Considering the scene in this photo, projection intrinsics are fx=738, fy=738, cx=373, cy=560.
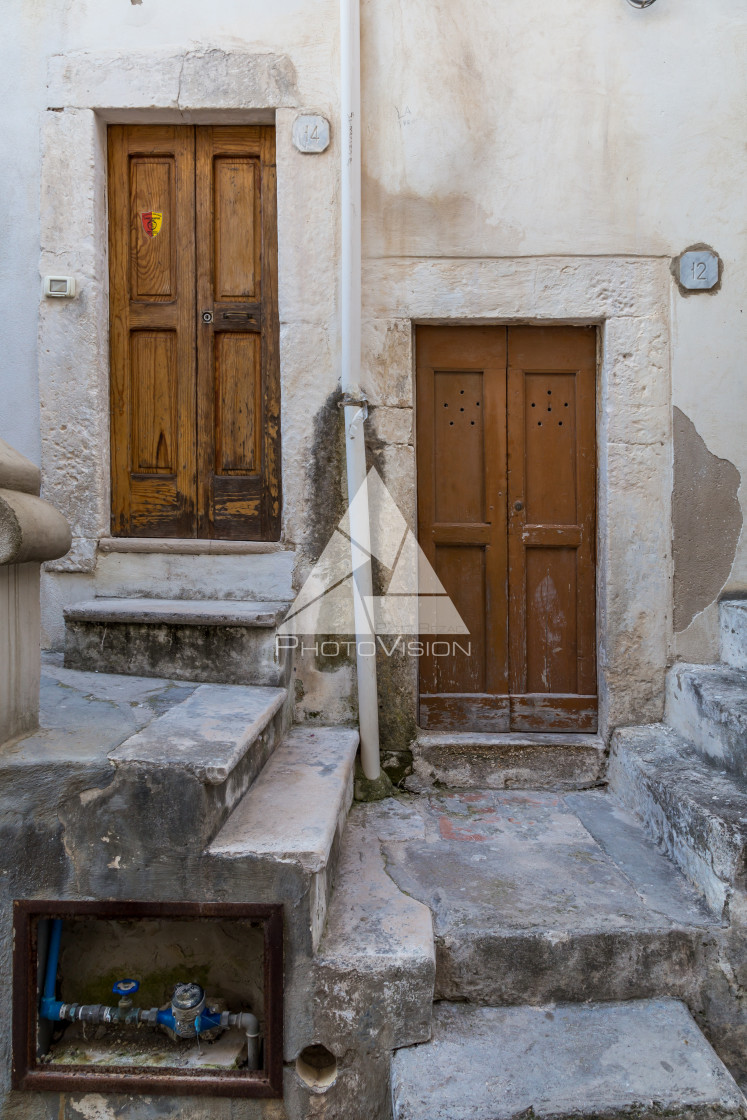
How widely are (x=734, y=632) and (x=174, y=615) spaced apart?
2.35 metres

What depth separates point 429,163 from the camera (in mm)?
3229

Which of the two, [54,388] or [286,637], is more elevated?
[54,388]

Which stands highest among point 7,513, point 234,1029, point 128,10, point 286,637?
point 128,10

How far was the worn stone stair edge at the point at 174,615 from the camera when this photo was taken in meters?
2.89

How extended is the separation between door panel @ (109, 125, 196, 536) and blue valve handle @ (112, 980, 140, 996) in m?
1.89

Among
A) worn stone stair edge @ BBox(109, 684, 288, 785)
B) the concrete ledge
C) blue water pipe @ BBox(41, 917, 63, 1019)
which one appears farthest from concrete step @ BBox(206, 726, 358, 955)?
the concrete ledge

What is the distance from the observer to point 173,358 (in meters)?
3.47

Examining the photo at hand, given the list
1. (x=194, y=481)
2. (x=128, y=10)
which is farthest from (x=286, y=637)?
(x=128, y=10)

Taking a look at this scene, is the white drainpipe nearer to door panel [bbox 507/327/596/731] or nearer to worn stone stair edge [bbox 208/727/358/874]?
worn stone stair edge [bbox 208/727/358/874]

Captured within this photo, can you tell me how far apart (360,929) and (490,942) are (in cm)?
37

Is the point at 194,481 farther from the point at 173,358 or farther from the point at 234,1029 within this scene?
the point at 234,1029

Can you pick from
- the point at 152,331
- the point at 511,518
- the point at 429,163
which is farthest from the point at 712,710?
the point at 152,331

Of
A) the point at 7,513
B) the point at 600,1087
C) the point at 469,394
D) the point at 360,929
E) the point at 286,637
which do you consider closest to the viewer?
the point at 600,1087

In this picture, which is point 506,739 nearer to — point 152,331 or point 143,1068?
point 143,1068
